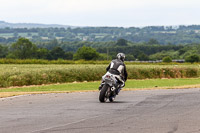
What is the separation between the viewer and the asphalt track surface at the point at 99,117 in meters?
11.4

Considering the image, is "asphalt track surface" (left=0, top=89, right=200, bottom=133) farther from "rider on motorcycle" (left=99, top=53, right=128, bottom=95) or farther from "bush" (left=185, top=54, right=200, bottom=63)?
"bush" (left=185, top=54, right=200, bottom=63)

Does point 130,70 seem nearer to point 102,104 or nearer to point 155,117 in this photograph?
point 102,104

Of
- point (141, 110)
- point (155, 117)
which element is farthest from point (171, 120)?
point (141, 110)

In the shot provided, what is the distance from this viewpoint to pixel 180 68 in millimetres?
51250

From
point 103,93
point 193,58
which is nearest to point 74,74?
point 103,93

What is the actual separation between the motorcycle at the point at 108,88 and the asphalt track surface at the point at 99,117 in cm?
84

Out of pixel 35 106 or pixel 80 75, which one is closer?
pixel 35 106

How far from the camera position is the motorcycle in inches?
709

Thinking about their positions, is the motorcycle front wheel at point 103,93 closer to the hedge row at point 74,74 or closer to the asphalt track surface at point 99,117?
the asphalt track surface at point 99,117

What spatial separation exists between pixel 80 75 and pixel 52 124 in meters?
29.3

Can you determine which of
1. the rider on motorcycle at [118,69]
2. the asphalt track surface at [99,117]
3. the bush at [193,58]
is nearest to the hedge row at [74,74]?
the rider on motorcycle at [118,69]

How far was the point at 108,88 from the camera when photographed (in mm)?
18141

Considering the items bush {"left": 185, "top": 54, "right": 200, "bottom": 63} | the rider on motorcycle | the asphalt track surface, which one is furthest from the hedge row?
bush {"left": 185, "top": 54, "right": 200, "bottom": 63}

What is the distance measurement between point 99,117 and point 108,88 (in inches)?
191
